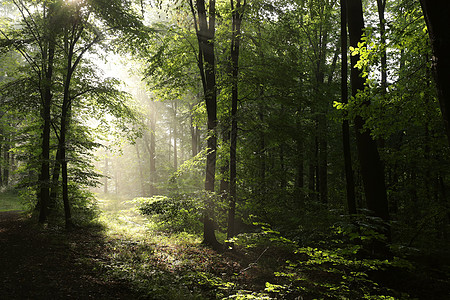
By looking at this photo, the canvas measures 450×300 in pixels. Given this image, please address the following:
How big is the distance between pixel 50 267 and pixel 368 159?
924cm

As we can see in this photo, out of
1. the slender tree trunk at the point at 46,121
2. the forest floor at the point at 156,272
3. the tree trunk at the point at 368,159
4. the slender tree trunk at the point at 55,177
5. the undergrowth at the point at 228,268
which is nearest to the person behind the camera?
the undergrowth at the point at 228,268

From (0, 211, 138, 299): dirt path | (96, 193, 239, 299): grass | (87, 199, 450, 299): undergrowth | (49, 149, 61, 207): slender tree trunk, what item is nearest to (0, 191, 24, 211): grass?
(49, 149, 61, 207): slender tree trunk

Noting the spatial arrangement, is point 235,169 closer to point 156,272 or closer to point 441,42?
point 156,272

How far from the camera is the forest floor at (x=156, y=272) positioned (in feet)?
19.5

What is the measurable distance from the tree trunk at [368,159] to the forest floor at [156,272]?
5.80 feet

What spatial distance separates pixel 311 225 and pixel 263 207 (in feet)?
6.29

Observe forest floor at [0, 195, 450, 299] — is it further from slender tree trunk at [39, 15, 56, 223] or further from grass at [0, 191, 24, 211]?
grass at [0, 191, 24, 211]

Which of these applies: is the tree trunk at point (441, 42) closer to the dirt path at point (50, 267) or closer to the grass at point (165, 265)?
the grass at point (165, 265)

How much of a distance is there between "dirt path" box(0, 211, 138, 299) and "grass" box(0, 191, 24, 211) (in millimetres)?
11257

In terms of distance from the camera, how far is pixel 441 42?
2.34m

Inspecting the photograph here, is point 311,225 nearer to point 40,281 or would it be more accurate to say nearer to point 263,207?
point 263,207

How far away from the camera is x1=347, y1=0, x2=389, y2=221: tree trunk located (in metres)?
7.25

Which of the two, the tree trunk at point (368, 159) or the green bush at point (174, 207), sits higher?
the tree trunk at point (368, 159)

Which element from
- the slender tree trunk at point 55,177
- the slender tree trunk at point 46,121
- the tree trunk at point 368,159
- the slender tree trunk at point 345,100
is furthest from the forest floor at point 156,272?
the slender tree trunk at point 345,100
